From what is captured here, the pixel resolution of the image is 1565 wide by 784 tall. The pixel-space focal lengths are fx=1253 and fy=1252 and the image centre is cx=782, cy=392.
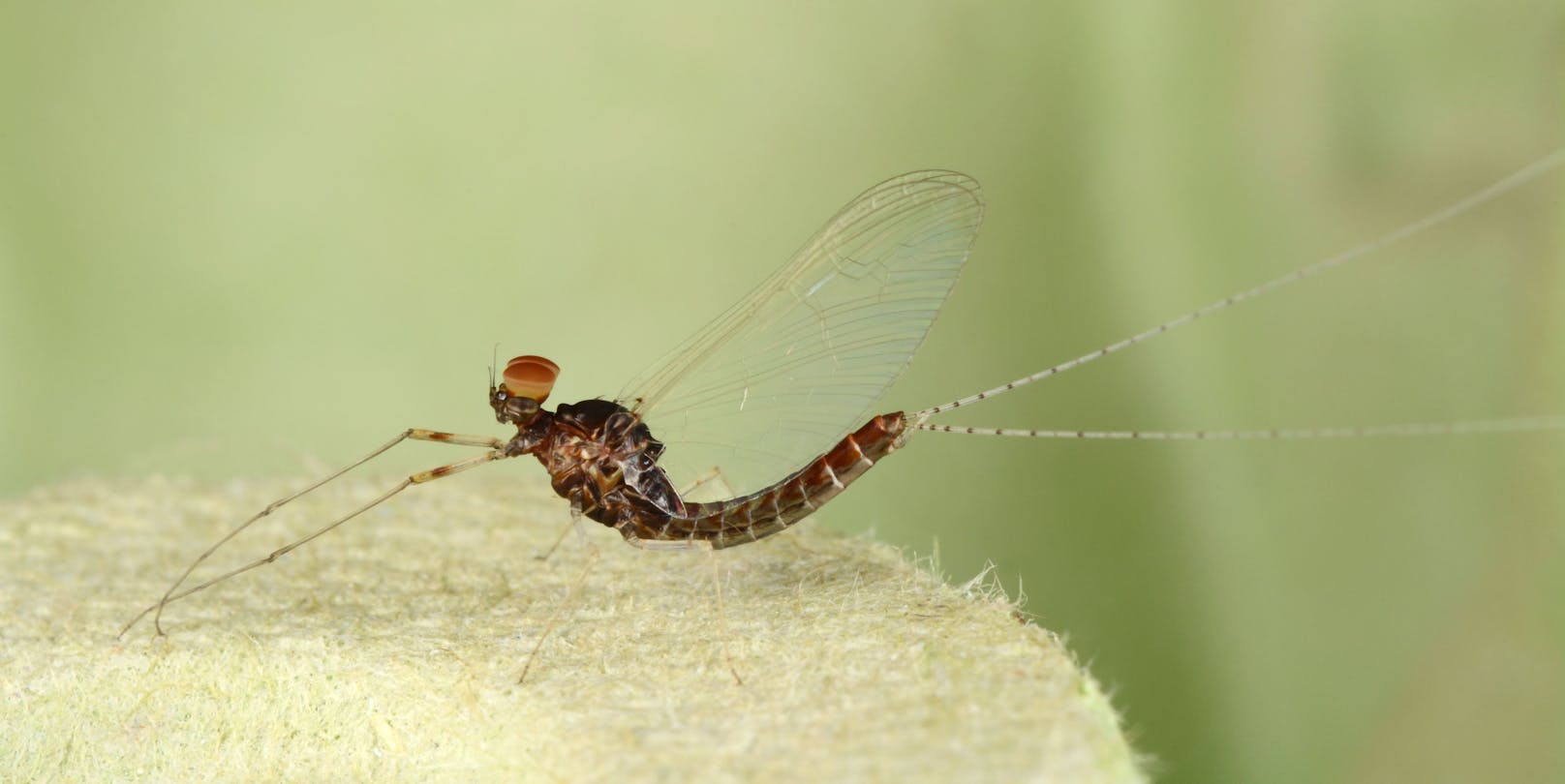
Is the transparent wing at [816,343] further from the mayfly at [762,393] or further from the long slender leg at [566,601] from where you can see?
the long slender leg at [566,601]

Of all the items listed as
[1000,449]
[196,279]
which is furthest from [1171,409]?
[196,279]

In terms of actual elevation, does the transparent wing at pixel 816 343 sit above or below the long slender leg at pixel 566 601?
above

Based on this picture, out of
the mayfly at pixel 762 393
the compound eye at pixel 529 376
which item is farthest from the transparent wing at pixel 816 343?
the compound eye at pixel 529 376

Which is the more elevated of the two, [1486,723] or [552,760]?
[552,760]

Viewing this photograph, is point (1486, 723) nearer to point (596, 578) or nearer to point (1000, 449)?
point (1000, 449)

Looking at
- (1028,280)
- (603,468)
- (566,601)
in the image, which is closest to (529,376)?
(603,468)

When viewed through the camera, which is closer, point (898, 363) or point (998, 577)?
point (998, 577)

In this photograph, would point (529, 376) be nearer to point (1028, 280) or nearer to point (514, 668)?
point (514, 668)

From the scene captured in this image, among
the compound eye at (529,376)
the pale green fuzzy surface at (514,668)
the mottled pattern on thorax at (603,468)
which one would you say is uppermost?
the compound eye at (529,376)
